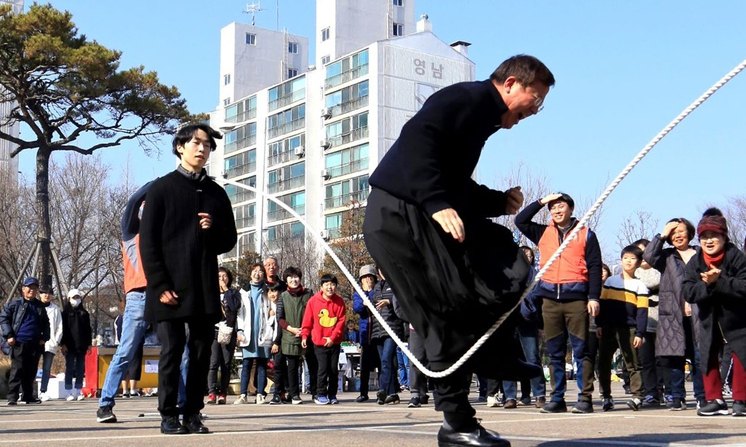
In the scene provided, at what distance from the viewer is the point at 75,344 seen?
18719mm

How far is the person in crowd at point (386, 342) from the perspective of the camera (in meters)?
13.6

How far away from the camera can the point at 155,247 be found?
709 cm

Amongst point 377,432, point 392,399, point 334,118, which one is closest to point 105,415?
point 377,432

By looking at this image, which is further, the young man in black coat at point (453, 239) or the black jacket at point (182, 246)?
the black jacket at point (182, 246)

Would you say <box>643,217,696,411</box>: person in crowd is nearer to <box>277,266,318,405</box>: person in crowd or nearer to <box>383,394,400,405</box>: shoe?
<box>383,394,400,405</box>: shoe

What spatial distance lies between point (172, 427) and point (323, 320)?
22.9 feet

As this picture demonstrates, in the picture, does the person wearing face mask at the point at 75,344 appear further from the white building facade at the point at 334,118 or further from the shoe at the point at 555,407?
the white building facade at the point at 334,118

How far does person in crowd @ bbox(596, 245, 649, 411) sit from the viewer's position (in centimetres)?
1139

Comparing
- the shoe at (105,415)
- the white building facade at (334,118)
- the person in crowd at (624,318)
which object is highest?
the white building facade at (334,118)

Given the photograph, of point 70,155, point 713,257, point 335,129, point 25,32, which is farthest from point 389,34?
point 713,257

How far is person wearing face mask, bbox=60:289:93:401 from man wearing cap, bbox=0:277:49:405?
3.89ft

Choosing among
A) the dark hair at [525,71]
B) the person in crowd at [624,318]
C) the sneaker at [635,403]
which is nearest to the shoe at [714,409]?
the sneaker at [635,403]

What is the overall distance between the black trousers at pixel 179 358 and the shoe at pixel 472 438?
2.48 meters

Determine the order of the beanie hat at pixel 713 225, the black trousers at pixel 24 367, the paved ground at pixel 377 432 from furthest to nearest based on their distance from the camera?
the black trousers at pixel 24 367, the beanie hat at pixel 713 225, the paved ground at pixel 377 432
